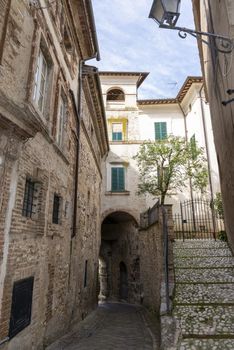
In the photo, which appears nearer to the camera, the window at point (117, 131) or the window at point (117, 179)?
the window at point (117, 179)

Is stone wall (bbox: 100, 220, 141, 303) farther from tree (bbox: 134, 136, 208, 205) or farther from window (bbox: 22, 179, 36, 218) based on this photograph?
window (bbox: 22, 179, 36, 218)

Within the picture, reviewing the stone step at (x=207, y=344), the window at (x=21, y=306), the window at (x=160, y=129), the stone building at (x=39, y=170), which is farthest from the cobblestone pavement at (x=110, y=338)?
the window at (x=160, y=129)

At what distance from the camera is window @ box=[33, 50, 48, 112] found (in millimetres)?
6090

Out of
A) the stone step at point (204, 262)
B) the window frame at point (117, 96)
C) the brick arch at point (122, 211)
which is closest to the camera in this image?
the stone step at point (204, 262)

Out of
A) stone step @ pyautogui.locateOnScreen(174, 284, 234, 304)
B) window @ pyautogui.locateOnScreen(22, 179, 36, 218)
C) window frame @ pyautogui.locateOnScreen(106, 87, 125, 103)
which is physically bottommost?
stone step @ pyautogui.locateOnScreen(174, 284, 234, 304)

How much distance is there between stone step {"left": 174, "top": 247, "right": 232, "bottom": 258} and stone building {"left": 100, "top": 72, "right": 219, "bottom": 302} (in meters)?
7.61

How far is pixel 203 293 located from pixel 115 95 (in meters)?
18.0

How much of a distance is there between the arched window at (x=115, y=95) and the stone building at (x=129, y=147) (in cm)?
8

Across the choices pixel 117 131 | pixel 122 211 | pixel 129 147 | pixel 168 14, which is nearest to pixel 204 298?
pixel 168 14

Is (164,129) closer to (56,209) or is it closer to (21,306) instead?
(56,209)

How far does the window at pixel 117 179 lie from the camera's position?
19.0m

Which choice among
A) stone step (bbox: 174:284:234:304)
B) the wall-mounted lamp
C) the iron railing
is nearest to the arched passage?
the iron railing

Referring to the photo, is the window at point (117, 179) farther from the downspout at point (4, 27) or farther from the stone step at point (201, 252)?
the downspout at point (4, 27)

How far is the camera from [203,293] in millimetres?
6367
